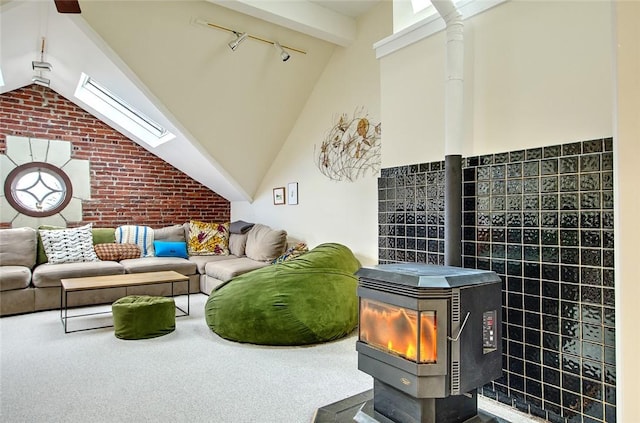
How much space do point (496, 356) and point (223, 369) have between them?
1674 millimetres

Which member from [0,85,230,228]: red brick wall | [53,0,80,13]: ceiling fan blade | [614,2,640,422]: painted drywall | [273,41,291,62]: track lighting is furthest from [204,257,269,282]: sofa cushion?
[614,2,640,422]: painted drywall

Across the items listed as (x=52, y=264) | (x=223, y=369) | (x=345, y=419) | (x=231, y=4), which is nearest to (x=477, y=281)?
(x=345, y=419)

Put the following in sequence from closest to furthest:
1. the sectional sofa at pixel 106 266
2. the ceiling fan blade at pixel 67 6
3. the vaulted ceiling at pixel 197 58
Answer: the ceiling fan blade at pixel 67 6 < the vaulted ceiling at pixel 197 58 < the sectional sofa at pixel 106 266

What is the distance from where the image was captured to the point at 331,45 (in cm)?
429

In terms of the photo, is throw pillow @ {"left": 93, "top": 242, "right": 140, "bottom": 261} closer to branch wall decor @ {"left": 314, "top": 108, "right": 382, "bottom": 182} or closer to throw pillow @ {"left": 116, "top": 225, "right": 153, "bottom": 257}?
throw pillow @ {"left": 116, "top": 225, "right": 153, "bottom": 257}

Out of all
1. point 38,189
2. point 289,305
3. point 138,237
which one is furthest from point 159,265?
point 289,305

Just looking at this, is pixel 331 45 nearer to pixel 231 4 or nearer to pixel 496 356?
pixel 231 4

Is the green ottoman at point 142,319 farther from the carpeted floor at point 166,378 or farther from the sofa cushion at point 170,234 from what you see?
the sofa cushion at point 170,234

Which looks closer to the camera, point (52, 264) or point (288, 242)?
point (52, 264)

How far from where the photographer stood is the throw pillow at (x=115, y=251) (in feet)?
16.2

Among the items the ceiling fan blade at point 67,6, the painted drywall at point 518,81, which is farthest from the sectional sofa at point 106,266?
the painted drywall at point 518,81

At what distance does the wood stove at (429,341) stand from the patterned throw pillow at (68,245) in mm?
4159

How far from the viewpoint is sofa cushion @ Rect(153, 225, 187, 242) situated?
18.1 feet

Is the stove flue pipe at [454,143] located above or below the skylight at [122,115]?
below
